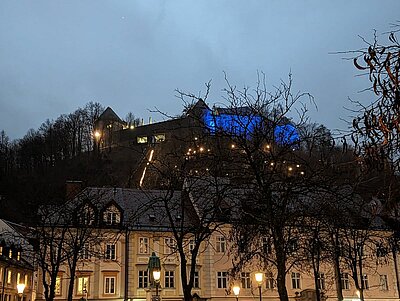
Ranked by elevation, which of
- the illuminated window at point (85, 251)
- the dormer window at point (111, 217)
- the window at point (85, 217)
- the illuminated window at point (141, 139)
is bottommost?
the illuminated window at point (85, 251)

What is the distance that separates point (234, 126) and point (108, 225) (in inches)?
1143

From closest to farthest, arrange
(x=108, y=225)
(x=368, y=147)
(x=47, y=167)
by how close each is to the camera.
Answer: (x=368, y=147) < (x=108, y=225) < (x=47, y=167)

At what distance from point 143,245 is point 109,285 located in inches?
150

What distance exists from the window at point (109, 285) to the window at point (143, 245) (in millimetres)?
2937

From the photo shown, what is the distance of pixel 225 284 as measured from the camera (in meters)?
40.0

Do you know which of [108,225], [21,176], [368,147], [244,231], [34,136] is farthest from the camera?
[34,136]

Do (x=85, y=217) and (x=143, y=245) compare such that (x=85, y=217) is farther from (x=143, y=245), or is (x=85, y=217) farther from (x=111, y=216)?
(x=143, y=245)

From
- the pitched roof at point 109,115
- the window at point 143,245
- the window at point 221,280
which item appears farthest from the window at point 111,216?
the pitched roof at point 109,115

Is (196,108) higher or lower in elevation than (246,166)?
higher

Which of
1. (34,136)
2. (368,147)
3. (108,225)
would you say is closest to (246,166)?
(368,147)

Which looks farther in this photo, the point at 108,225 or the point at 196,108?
the point at 108,225

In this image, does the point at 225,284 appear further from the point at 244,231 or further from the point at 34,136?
the point at 34,136

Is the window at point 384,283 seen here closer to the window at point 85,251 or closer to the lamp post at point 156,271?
the window at point 85,251

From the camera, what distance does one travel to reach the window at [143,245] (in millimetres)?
39969
